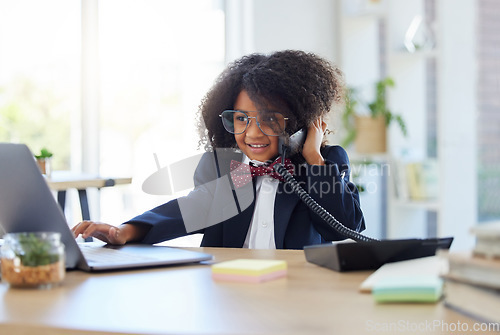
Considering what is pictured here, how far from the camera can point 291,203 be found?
63.6 inches

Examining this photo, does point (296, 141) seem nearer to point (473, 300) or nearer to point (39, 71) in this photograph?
point (473, 300)

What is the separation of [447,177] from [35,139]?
97.9 inches

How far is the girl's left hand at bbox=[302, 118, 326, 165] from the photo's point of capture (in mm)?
1659

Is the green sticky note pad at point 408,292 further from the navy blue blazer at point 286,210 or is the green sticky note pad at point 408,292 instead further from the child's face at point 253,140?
the child's face at point 253,140

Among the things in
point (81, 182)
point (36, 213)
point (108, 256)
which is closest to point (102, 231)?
point (108, 256)

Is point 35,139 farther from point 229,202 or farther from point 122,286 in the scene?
point 122,286

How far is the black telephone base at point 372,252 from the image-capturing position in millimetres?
961

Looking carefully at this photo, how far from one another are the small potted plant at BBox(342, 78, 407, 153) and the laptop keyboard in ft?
8.37

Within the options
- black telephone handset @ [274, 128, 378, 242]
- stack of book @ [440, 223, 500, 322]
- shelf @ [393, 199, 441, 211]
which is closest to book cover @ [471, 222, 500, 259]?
stack of book @ [440, 223, 500, 322]

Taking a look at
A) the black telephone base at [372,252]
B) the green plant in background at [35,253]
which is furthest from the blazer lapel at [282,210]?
the green plant in background at [35,253]

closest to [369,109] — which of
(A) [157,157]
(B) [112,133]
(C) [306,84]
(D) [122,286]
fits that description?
(A) [157,157]

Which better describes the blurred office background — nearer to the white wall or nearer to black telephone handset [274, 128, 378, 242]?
the white wall

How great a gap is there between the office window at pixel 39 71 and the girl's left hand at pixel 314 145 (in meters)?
2.40

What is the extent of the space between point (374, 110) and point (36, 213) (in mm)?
2823
